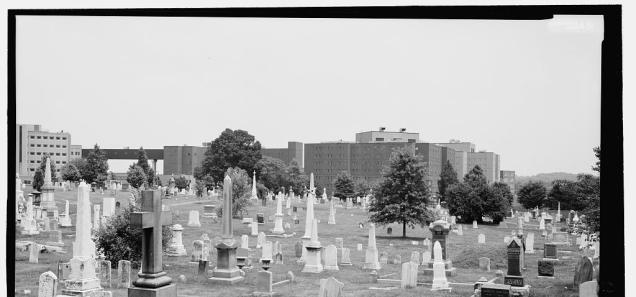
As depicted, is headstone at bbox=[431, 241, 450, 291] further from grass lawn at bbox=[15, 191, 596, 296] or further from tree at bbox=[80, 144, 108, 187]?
tree at bbox=[80, 144, 108, 187]

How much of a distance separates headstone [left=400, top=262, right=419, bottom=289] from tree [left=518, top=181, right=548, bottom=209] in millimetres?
2309

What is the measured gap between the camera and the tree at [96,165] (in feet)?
34.6

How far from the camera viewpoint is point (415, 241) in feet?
50.2

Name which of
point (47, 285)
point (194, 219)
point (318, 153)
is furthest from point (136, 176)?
point (194, 219)

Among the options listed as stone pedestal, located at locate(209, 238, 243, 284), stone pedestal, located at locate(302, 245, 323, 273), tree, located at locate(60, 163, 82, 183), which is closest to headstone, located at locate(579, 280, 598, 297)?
stone pedestal, located at locate(302, 245, 323, 273)

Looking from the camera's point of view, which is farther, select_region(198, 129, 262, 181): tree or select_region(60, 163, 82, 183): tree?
select_region(60, 163, 82, 183): tree

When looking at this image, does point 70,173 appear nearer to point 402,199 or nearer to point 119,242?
point 119,242

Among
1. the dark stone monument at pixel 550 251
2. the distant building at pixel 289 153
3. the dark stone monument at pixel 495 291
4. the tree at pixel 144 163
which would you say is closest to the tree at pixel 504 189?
the dark stone monument at pixel 550 251

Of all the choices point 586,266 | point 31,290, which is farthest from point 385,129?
point 31,290

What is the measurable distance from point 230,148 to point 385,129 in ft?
9.65

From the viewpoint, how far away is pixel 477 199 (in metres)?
16.0

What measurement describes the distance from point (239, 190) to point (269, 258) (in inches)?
174

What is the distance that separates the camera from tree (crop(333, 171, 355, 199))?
12813 mm

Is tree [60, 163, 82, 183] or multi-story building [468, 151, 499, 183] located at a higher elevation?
multi-story building [468, 151, 499, 183]
